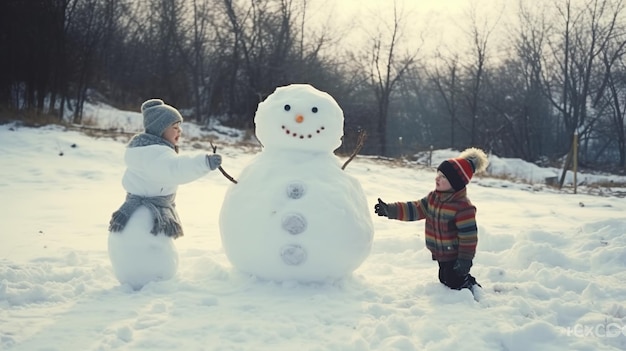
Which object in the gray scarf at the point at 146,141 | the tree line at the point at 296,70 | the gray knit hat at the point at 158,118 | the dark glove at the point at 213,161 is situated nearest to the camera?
the dark glove at the point at 213,161

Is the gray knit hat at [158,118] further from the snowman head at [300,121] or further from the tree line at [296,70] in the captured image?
the tree line at [296,70]

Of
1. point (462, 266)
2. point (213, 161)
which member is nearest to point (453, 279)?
point (462, 266)

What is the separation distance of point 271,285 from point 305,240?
419mm

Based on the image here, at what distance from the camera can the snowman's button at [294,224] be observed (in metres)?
3.54

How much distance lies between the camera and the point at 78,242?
5.33 meters

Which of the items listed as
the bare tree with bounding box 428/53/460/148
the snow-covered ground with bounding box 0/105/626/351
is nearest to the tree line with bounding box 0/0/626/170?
the bare tree with bounding box 428/53/460/148

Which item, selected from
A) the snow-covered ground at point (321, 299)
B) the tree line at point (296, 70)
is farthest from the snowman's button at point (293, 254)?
the tree line at point (296, 70)

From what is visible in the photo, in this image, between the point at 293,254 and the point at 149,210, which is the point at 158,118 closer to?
the point at 149,210

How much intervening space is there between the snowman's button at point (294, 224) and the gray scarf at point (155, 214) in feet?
2.73

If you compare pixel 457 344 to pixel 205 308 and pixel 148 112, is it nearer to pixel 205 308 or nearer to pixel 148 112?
pixel 205 308

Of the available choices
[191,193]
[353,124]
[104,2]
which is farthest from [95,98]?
[191,193]

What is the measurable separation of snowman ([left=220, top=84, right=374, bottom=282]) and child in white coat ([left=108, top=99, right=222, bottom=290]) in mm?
430

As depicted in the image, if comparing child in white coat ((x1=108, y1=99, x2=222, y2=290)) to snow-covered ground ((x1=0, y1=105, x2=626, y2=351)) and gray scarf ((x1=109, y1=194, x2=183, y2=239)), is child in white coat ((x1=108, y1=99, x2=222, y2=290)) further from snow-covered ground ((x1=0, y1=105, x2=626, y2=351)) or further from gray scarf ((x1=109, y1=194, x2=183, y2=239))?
snow-covered ground ((x1=0, y1=105, x2=626, y2=351))

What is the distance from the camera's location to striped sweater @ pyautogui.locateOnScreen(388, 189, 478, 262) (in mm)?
3662
